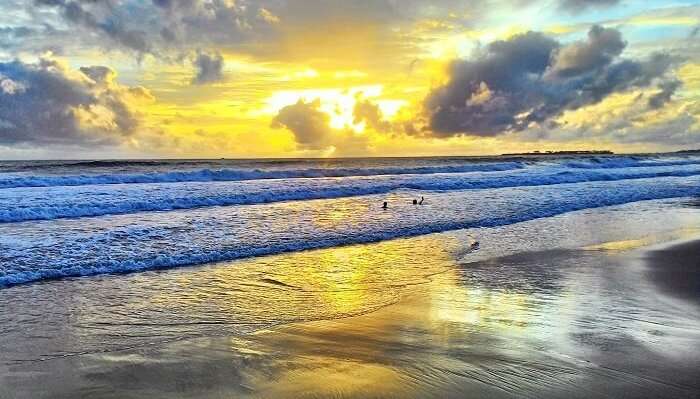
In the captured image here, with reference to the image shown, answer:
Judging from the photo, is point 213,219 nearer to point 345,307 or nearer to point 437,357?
point 345,307

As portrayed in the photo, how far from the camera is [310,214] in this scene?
17.6 m

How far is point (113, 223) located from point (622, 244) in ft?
41.5

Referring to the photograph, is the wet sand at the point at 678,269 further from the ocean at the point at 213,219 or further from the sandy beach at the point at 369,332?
the ocean at the point at 213,219

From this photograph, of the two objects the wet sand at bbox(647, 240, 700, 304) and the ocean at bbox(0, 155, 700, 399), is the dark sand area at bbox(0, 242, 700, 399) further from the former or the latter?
the wet sand at bbox(647, 240, 700, 304)

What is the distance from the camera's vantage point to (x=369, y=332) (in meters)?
6.12

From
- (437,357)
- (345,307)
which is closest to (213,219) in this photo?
(345,307)

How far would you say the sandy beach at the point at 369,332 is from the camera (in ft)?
15.4

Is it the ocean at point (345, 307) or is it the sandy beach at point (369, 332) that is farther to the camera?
the ocean at point (345, 307)

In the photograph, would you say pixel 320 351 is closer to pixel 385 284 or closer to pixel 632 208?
pixel 385 284

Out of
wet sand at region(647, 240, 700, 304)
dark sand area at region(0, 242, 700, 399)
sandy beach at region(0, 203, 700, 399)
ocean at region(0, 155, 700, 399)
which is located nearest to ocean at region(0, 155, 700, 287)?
ocean at region(0, 155, 700, 399)

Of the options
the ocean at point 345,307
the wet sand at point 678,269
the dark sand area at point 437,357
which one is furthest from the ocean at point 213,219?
the wet sand at point 678,269

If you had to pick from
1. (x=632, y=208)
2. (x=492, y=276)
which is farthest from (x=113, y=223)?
(x=632, y=208)

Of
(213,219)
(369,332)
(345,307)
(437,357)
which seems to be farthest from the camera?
(213,219)

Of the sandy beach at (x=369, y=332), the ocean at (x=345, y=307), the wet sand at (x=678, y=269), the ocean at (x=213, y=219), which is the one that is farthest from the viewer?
the ocean at (x=213, y=219)
